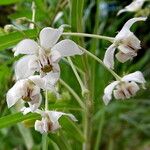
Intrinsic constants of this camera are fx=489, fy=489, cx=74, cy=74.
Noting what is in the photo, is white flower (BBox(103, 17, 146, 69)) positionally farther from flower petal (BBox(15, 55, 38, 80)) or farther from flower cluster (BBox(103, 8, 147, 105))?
flower petal (BBox(15, 55, 38, 80))

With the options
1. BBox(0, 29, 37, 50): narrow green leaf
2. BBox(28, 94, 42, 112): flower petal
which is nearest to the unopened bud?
BBox(0, 29, 37, 50): narrow green leaf

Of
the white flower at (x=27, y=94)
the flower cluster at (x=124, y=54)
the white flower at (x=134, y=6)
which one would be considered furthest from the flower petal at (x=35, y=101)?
the white flower at (x=134, y=6)

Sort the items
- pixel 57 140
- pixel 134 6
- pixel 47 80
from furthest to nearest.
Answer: pixel 134 6 → pixel 57 140 → pixel 47 80

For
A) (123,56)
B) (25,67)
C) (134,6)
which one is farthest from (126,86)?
(134,6)

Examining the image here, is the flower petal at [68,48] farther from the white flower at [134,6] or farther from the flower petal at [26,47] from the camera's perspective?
the white flower at [134,6]

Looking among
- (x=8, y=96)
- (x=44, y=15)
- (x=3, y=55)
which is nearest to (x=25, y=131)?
(x=3, y=55)

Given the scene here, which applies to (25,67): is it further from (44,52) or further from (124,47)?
(124,47)

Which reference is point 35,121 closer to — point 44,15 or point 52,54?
point 52,54
